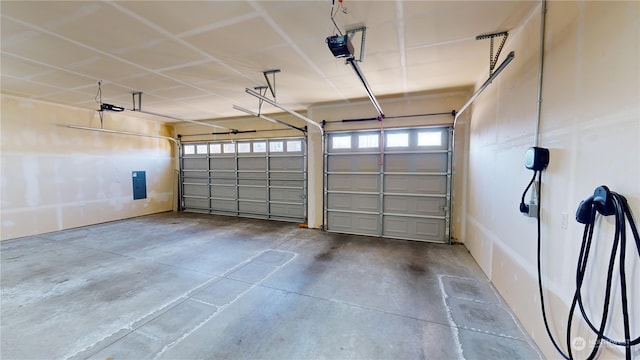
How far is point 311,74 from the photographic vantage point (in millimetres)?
3754

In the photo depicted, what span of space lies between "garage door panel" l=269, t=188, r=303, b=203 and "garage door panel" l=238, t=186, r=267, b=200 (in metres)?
0.25

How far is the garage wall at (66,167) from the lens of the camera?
510cm

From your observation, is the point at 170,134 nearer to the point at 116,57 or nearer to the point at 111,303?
the point at 116,57

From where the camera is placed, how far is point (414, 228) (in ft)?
16.9

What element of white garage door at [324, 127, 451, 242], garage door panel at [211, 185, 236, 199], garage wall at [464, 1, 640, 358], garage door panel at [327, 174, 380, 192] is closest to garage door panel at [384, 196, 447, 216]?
white garage door at [324, 127, 451, 242]

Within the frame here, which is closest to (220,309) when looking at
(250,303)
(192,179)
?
(250,303)

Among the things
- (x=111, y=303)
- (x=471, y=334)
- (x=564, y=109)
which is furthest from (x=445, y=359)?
(x=111, y=303)

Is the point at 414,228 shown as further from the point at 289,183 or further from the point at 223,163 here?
the point at 223,163

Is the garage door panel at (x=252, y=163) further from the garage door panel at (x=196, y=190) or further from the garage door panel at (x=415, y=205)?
the garage door panel at (x=415, y=205)

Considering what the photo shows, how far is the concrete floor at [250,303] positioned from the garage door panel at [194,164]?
3.77 metres

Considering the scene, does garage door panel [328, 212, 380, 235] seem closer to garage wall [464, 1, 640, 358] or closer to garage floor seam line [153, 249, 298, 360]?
garage floor seam line [153, 249, 298, 360]

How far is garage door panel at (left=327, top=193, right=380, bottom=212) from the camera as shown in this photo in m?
5.47

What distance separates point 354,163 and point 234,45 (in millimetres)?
3514

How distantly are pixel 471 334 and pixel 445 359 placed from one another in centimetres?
47
